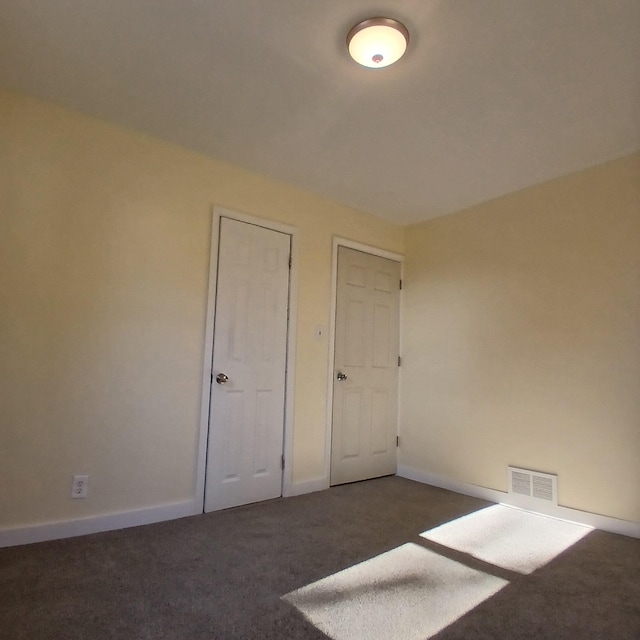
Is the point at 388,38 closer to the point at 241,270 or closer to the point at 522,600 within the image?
the point at 241,270

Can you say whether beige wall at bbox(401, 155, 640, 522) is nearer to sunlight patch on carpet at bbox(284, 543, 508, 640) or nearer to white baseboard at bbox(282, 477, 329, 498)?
white baseboard at bbox(282, 477, 329, 498)

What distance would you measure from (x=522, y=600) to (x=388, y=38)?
2.52 meters

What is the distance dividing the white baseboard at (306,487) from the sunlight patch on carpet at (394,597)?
44.5 inches

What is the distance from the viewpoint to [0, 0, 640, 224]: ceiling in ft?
5.70

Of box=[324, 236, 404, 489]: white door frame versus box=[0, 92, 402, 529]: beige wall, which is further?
box=[324, 236, 404, 489]: white door frame

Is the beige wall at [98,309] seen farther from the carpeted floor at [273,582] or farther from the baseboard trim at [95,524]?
the carpeted floor at [273,582]

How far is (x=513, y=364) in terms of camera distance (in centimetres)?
322

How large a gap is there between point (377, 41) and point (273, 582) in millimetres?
2467

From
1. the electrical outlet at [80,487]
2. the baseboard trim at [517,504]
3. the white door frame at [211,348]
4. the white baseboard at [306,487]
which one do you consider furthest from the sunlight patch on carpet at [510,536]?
the electrical outlet at [80,487]

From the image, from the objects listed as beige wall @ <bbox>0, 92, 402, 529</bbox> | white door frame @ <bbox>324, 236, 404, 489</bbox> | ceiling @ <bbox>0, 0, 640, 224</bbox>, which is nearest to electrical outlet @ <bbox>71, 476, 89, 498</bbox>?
beige wall @ <bbox>0, 92, 402, 529</bbox>

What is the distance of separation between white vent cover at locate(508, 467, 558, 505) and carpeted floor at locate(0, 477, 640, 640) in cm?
35

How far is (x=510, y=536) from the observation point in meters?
2.51

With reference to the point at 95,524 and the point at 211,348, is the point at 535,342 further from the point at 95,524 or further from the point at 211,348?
the point at 95,524

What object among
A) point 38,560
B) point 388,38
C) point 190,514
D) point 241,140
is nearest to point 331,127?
point 241,140
